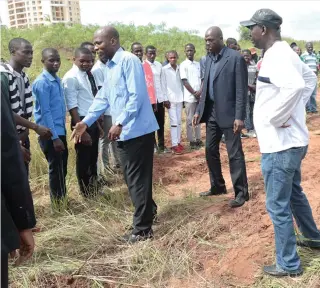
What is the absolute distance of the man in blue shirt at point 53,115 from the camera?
3.95 meters

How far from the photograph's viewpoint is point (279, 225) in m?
2.66

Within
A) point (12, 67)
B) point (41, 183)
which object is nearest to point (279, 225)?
point (12, 67)

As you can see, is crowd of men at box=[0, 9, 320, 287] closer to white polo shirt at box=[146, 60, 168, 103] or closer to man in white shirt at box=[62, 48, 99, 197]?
man in white shirt at box=[62, 48, 99, 197]

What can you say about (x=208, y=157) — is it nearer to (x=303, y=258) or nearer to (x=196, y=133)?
(x=303, y=258)

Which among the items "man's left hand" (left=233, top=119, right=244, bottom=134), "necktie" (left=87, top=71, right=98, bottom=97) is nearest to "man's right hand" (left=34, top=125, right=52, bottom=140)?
"necktie" (left=87, top=71, right=98, bottom=97)

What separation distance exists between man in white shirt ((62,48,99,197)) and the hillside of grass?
30.7ft

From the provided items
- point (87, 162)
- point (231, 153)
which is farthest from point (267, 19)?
point (87, 162)

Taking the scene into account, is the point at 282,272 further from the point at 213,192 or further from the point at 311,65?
the point at 311,65

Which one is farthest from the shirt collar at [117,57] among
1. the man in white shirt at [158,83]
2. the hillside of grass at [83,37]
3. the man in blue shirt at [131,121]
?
the hillside of grass at [83,37]

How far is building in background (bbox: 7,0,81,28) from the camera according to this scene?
21.9m

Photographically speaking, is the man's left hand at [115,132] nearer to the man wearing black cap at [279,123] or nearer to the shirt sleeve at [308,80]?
the man wearing black cap at [279,123]

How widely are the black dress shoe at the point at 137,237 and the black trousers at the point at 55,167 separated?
1081 millimetres

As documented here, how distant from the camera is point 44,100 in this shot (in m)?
3.94

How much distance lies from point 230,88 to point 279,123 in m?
1.70
